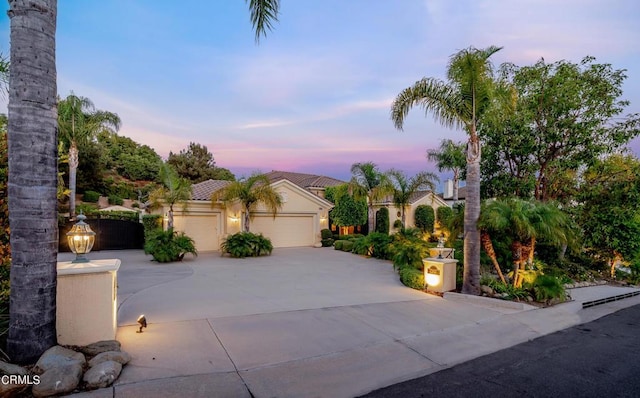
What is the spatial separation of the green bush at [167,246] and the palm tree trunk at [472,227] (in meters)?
10.8

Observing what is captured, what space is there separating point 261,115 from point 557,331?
1510 cm

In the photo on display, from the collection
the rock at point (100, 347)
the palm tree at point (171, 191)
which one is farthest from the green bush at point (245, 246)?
the rock at point (100, 347)

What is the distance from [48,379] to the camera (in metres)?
3.14

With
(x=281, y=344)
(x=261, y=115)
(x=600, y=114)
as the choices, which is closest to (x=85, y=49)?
(x=261, y=115)

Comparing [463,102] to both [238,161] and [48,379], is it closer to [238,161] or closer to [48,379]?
[48,379]

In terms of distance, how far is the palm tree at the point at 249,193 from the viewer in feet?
51.5

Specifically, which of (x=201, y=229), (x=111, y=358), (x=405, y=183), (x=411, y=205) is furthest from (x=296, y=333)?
(x=411, y=205)

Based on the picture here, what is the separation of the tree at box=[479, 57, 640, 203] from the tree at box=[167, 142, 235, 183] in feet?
100

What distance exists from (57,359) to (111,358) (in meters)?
0.50

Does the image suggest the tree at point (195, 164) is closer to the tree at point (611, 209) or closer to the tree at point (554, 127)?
the tree at point (554, 127)

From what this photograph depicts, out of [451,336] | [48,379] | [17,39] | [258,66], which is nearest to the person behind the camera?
[48,379]

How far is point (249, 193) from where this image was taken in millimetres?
15844

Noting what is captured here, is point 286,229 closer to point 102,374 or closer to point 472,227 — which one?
point 472,227

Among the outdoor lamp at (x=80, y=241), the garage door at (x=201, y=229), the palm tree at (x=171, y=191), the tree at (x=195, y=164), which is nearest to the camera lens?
the outdoor lamp at (x=80, y=241)
